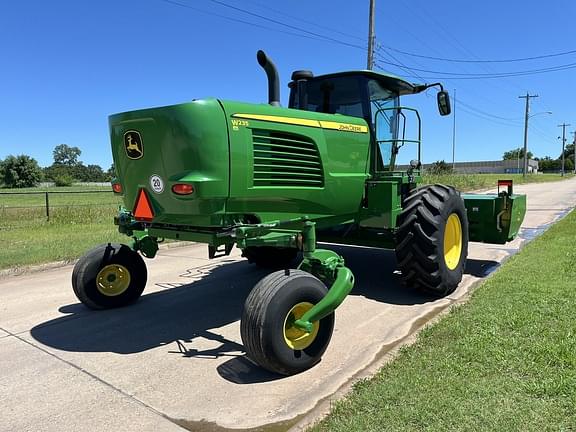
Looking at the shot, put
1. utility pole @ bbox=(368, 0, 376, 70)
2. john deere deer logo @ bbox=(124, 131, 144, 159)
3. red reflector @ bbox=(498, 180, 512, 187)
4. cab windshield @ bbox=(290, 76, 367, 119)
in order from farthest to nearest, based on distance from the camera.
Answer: utility pole @ bbox=(368, 0, 376, 70)
red reflector @ bbox=(498, 180, 512, 187)
cab windshield @ bbox=(290, 76, 367, 119)
john deere deer logo @ bbox=(124, 131, 144, 159)

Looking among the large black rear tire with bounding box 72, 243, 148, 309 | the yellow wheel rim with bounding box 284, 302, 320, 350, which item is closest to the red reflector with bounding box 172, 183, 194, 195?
the yellow wheel rim with bounding box 284, 302, 320, 350

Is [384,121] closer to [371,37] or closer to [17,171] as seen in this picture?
[371,37]

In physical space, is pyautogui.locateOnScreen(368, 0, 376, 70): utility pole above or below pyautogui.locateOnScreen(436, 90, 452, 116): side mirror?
above

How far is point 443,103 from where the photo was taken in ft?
19.8

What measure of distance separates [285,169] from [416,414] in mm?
2443

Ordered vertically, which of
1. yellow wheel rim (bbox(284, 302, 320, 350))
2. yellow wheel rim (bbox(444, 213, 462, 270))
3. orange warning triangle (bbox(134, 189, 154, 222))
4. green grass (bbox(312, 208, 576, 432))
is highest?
orange warning triangle (bbox(134, 189, 154, 222))

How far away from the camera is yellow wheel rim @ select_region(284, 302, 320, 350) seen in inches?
144

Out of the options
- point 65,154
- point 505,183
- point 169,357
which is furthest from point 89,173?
point 169,357

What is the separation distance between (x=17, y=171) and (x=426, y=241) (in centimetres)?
10149

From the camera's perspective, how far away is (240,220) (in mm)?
4152

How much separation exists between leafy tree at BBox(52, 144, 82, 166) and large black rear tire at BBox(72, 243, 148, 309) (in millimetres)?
170306

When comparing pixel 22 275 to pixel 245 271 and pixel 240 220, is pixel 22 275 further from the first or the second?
pixel 240 220

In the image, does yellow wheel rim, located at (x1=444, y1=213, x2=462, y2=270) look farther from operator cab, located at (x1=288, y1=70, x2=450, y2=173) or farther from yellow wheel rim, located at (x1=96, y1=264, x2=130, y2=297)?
yellow wheel rim, located at (x1=96, y1=264, x2=130, y2=297)

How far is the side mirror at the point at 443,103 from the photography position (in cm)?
595
